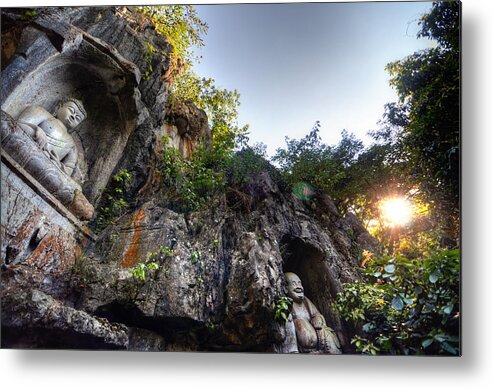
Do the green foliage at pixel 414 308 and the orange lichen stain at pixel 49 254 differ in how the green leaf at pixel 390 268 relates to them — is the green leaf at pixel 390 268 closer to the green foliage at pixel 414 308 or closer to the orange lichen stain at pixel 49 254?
the green foliage at pixel 414 308

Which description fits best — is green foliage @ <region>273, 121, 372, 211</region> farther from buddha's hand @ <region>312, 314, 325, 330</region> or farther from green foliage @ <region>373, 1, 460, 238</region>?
buddha's hand @ <region>312, 314, 325, 330</region>

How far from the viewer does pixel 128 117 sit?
377 cm

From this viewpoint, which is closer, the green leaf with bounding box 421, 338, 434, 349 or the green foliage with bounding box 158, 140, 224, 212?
the green leaf with bounding box 421, 338, 434, 349

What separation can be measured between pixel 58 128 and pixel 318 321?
101 inches

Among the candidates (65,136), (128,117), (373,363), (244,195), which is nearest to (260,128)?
(244,195)

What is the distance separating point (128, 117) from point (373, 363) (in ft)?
9.62

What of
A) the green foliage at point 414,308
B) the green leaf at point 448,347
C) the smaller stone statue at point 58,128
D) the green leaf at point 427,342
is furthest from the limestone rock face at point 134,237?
the green leaf at point 448,347

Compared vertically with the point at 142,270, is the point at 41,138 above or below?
above

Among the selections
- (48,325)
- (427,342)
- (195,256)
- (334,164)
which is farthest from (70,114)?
(427,342)

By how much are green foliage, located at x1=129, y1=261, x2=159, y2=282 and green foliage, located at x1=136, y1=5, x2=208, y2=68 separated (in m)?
1.84

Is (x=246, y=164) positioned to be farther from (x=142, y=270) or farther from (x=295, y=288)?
(x=142, y=270)

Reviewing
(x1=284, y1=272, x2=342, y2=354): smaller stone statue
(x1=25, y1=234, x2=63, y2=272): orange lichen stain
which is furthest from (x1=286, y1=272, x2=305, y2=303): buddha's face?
(x1=25, y1=234, x2=63, y2=272): orange lichen stain

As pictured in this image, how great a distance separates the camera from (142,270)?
2.99 m

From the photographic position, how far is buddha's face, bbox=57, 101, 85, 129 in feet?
11.0
